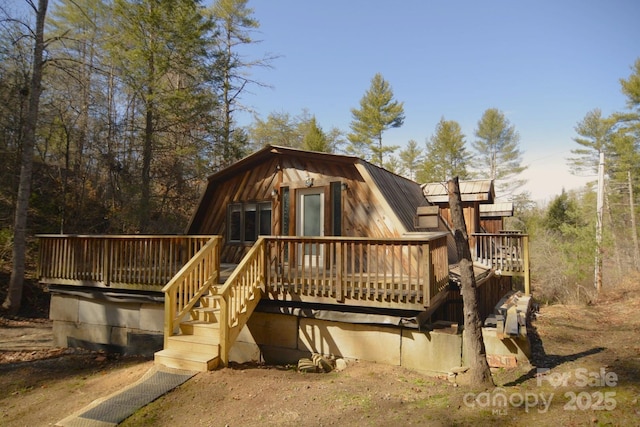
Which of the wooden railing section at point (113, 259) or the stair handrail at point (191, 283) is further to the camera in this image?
the wooden railing section at point (113, 259)

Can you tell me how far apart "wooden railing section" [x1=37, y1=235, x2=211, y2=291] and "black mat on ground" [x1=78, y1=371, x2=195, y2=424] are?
247cm

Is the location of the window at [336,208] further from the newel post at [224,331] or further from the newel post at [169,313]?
the newel post at [169,313]

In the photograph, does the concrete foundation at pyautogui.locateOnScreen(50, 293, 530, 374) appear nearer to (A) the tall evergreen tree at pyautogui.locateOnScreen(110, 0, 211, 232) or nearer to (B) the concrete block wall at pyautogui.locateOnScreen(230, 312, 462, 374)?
(B) the concrete block wall at pyautogui.locateOnScreen(230, 312, 462, 374)

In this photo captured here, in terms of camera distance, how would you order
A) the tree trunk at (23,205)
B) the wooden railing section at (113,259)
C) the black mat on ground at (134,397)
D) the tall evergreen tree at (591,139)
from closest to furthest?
the black mat on ground at (134,397), the wooden railing section at (113,259), the tree trunk at (23,205), the tall evergreen tree at (591,139)

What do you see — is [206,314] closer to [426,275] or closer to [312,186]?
[312,186]

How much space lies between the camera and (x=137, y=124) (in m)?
16.7

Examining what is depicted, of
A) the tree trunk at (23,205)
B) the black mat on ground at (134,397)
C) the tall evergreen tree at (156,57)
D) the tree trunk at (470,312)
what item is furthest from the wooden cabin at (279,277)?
the tall evergreen tree at (156,57)

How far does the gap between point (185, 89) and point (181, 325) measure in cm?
1211

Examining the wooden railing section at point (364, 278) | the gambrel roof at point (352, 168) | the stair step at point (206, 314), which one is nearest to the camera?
the wooden railing section at point (364, 278)

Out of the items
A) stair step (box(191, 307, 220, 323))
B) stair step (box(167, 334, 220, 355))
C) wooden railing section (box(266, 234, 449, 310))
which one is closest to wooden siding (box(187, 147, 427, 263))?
wooden railing section (box(266, 234, 449, 310))

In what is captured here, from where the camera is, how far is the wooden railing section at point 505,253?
10.7m

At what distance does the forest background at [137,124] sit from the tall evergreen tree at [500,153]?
8.57m

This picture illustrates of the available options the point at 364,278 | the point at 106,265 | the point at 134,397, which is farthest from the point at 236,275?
the point at 106,265

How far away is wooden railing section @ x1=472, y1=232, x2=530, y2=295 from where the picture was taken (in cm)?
1072
